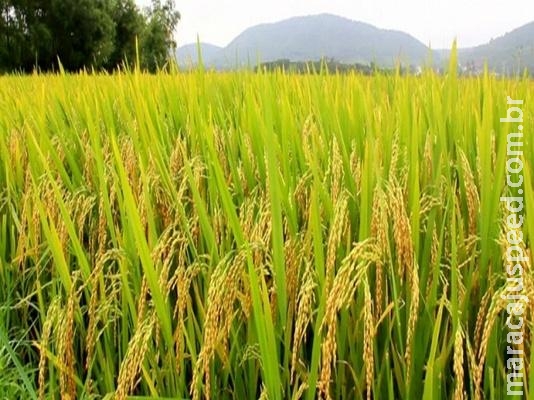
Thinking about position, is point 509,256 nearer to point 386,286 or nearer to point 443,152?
point 386,286

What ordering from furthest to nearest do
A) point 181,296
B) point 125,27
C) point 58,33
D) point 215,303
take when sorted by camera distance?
1. point 125,27
2. point 58,33
3. point 181,296
4. point 215,303

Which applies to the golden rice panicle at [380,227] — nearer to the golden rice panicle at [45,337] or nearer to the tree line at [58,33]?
the golden rice panicle at [45,337]

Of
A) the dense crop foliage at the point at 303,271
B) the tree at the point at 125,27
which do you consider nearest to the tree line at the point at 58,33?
the tree at the point at 125,27

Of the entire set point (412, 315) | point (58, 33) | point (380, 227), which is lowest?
point (412, 315)

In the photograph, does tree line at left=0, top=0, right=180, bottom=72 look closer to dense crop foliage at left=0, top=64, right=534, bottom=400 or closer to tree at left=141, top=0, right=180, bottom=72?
tree at left=141, top=0, right=180, bottom=72

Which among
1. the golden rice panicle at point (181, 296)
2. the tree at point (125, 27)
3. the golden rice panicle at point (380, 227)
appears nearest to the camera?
the golden rice panicle at point (380, 227)

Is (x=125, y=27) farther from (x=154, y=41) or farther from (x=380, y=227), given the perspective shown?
(x=380, y=227)

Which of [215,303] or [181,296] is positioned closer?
[215,303]

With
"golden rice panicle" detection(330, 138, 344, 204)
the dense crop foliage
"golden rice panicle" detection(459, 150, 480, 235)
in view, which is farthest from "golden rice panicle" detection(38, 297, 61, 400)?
"golden rice panicle" detection(459, 150, 480, 235)

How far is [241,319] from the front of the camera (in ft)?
4.38

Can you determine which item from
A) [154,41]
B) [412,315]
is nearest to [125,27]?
[154,41]

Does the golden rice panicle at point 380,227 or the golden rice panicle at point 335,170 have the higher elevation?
the golden rice panicle at point 335,170

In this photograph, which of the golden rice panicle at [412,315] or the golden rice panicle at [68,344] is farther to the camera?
the golden rice panicle at [68,344]

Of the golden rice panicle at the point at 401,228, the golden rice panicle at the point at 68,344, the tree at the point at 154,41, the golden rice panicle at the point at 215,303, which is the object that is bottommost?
the golden rice panicle at the point at 68,344
